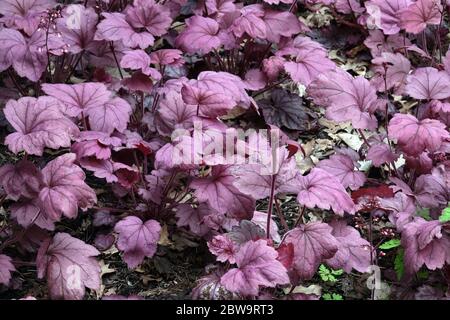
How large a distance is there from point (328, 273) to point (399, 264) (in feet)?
1.02

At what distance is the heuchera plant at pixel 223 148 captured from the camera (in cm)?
253

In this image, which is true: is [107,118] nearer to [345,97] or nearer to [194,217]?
[194,217]

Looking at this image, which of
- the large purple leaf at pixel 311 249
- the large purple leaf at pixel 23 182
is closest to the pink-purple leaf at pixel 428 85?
the large purple leaf at pixel 311 249

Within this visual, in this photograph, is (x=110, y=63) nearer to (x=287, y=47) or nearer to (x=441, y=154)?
(x=287, y=47)

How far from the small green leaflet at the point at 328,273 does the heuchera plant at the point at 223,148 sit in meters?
0.13

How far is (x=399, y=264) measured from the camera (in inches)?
109

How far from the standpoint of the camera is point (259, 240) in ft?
7.98

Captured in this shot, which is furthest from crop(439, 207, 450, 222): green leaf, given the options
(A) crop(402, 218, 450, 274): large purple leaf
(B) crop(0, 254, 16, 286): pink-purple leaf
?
(B) crop(0, 254, 16, 286): pink-purple leaf

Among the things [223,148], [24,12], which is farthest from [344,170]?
[24,12]

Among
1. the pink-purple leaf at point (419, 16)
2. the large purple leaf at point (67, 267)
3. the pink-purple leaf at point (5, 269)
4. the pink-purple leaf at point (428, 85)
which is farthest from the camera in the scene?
the pink-purple leaf at point (419, 16)

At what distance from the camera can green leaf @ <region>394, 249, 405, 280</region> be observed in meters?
2.75

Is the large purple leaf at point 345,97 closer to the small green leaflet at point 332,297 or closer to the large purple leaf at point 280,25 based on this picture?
the large purple leaf at point 280,25

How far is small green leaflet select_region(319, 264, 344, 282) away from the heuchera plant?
0.13 meters

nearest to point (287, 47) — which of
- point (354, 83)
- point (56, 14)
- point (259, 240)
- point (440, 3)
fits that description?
point (354, 83)
